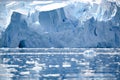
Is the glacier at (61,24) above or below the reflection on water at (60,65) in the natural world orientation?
above

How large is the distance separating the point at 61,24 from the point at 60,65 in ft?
1.68

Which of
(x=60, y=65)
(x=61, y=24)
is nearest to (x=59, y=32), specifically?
(x=61, y=24)

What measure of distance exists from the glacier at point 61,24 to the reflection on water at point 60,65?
0.10 meters

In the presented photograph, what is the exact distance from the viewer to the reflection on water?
10.8ft

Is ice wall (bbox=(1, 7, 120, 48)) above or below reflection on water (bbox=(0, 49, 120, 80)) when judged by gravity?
above

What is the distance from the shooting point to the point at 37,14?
344 centimetres

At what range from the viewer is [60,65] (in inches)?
132

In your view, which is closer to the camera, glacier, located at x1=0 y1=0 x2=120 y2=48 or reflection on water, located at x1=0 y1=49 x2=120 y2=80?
reflection on water, located at x1=0 y1=49 x2=120 y2=80

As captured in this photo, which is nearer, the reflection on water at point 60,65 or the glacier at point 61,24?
the reflection on water at point 60,65

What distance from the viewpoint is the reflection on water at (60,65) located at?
3295mm

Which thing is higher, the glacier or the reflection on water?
the glacier

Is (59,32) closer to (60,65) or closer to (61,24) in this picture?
(61,24)

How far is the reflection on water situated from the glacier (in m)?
0.10

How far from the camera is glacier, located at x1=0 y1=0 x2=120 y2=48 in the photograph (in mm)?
3396
